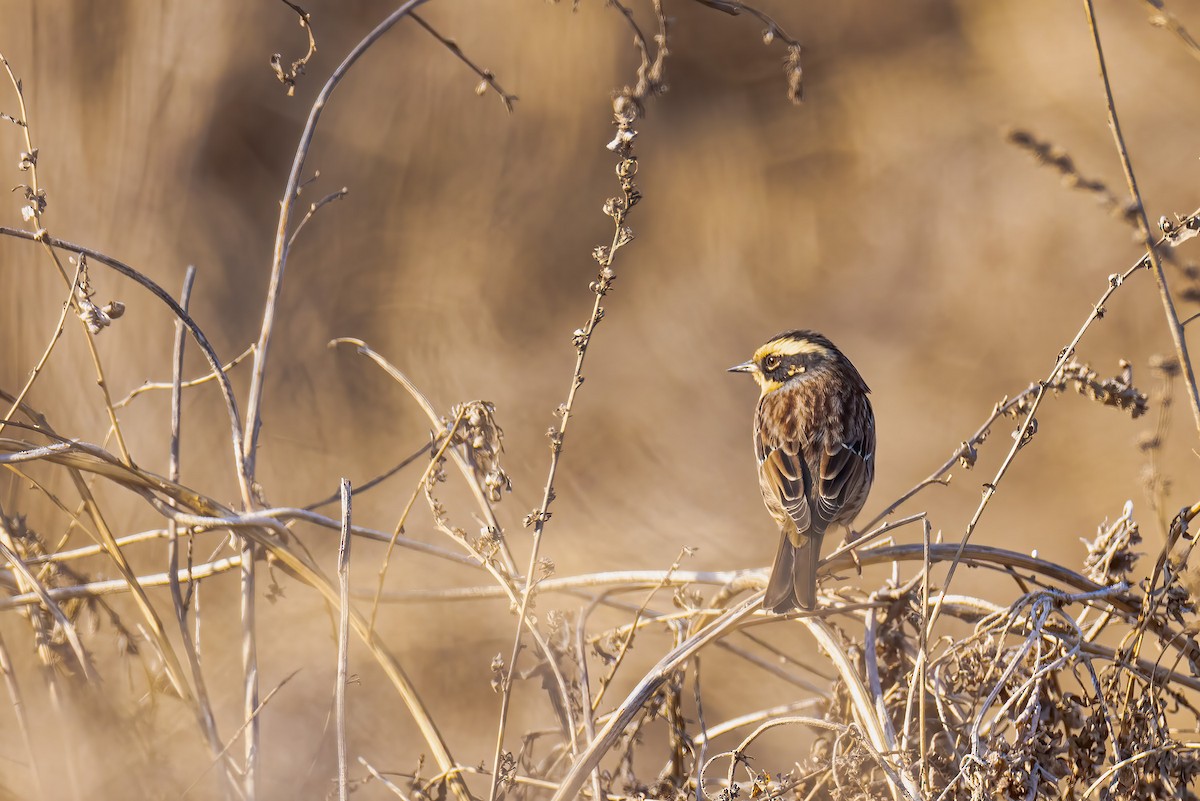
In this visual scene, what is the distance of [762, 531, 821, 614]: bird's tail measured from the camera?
213 cm

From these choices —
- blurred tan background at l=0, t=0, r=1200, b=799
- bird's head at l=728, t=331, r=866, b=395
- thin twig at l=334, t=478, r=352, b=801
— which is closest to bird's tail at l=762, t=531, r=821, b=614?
thin twig at l=334, t=478, r=352, b=801

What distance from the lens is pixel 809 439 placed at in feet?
10.8

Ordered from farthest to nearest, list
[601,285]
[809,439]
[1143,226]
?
1. [809,439]
2. [601,285]
3. [1143,226]

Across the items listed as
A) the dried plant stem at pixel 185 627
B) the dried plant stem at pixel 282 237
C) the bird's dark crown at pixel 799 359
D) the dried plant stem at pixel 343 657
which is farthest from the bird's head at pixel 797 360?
the dried plant stem at pixel 343 657

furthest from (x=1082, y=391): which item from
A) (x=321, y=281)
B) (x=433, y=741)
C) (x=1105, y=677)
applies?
(x=321, y=281)

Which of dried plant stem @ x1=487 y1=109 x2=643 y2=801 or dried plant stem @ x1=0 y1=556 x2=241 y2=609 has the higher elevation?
dried plant stem @ x1=487 y1=109 x2=643 y2=801

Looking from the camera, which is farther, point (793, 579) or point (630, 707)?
point (793, 579)

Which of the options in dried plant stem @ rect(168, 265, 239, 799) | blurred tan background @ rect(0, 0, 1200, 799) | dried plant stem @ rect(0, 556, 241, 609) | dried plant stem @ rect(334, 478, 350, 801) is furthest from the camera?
blurred tan background @ rect(0, 0, 1200, 799)

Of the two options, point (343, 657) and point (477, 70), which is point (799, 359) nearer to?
point (477, 70)

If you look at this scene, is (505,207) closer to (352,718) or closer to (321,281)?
(321,281)

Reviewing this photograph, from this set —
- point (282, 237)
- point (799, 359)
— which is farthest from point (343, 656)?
point (799, 359)

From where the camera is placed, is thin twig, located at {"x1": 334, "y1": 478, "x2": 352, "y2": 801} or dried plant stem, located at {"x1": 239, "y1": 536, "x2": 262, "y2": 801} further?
dried plant stem, located at {"x1": 239, "y1": 536, "x2": 262, "y2": 801}

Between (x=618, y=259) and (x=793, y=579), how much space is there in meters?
3.81

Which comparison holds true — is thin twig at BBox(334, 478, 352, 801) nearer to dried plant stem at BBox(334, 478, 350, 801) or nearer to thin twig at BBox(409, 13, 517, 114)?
dried plant stem at BBox(334, 478, 350, 801)
